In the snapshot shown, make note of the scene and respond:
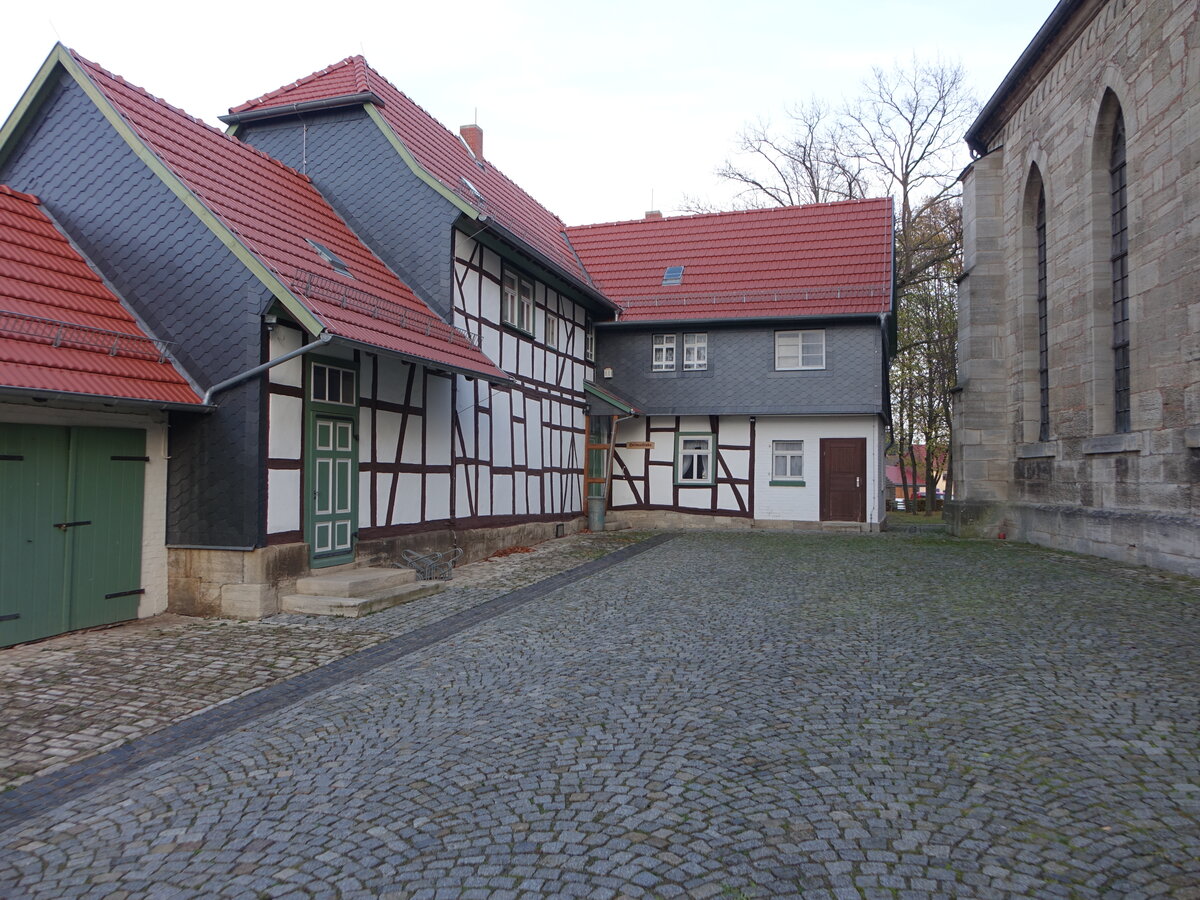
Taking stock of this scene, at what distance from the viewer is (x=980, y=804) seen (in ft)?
12.8

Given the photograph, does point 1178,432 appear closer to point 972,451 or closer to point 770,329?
point 972,451

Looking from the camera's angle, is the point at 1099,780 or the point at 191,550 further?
the point at 191,550

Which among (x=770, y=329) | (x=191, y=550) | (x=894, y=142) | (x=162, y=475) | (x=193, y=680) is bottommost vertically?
(x=193, y=680)

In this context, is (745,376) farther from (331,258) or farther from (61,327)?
(61,327)

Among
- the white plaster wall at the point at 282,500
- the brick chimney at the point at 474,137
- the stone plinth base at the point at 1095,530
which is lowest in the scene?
the stone plinth base at the point at 1095,530

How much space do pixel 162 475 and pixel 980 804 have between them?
27.2ft

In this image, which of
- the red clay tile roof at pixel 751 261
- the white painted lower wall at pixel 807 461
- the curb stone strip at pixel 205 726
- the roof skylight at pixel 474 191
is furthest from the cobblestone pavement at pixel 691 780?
the red clay tile roof at pixel 751 261

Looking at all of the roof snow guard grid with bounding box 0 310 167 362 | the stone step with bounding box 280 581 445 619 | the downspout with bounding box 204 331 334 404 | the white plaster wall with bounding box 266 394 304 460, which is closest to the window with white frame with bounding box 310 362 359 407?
the white plaster wall with bounding box 266 394 304 460

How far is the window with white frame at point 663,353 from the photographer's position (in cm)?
2153

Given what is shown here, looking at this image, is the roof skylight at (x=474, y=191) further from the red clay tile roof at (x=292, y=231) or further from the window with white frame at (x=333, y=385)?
the window with white frame at (x=333, y=385)

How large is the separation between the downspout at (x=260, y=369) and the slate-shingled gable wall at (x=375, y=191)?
14.9ft

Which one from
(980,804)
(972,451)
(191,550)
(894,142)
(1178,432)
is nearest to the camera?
(980,804)

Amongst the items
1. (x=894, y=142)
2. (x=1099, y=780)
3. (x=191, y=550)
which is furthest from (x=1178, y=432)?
(x=894, y=142)

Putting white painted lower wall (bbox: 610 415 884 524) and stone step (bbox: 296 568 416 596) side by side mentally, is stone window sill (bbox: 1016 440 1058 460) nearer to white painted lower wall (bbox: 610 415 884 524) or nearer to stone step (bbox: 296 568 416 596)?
white painted lower wall (bbox: 610 415 884 524)
